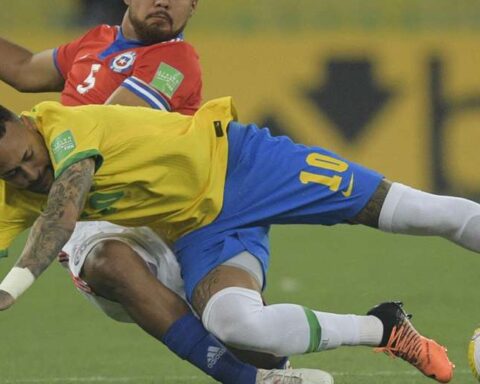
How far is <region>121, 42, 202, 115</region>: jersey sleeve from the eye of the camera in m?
6.94

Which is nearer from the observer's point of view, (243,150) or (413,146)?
(243,150)

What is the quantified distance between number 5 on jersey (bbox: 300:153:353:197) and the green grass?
1.18 metres

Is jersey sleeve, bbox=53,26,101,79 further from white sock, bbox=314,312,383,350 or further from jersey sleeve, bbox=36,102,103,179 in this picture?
white sock, bbox=314,312,383,350

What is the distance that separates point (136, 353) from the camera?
805 centimetres

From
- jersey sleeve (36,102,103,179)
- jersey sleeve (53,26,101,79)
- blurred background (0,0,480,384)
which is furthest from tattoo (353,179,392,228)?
blurred background (0,0,480,384)

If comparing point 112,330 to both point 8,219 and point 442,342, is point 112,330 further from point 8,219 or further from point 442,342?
point 8,219

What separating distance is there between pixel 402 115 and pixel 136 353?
5.76m

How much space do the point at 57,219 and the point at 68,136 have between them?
0.36m

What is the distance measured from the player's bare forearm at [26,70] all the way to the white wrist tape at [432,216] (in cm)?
201

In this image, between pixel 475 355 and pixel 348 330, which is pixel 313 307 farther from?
pixel 348 330

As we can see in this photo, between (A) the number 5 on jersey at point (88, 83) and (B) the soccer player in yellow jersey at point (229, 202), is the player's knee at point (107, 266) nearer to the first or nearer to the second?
(B) the soccer player in yellow jersey at point (229, 202)

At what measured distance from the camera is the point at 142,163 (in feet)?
19.5

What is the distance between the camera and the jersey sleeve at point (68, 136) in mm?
5586

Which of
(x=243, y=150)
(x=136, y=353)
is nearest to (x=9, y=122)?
(x=243, y=150)
